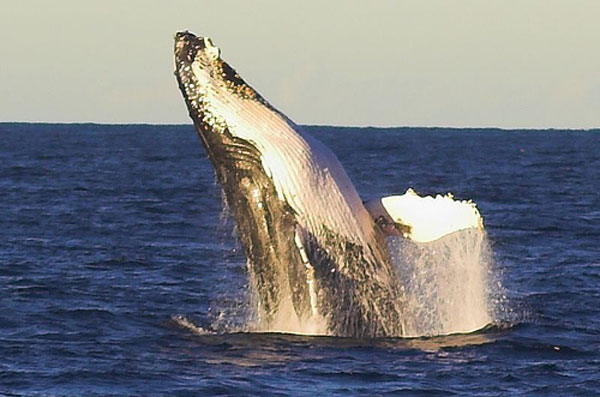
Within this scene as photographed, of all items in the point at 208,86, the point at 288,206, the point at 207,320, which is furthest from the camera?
the point at 207,320

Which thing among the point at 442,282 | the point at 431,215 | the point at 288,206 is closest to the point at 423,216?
the point at 431,215

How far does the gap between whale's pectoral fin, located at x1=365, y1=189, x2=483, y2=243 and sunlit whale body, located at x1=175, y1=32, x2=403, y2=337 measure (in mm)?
169

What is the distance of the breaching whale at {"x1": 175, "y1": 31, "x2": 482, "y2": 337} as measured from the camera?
1614 centimetres

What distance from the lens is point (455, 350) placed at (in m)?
16.7

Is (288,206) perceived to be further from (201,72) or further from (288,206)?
(201,72)

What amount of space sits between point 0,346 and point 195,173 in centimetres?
4611

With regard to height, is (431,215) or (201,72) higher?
(201,72)

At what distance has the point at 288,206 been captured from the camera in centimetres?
1620

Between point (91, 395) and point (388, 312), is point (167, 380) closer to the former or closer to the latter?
point (91, 395)

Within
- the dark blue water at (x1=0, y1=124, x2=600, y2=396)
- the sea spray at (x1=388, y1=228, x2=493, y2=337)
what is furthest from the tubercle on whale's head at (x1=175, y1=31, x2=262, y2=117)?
the sea spray at (x1=388, y1=228, x2=493, y2=337)

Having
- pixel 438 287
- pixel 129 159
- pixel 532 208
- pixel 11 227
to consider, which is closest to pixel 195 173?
pixel 129 159

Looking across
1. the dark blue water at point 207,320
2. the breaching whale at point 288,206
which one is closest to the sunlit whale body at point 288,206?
the breaching whale at point 288,206

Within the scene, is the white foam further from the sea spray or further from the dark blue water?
the dark blue water

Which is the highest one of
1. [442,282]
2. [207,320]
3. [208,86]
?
[208,86]
